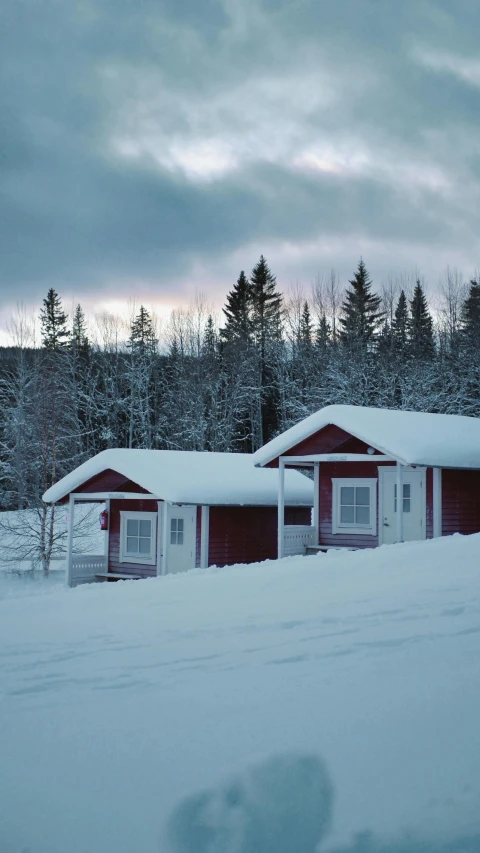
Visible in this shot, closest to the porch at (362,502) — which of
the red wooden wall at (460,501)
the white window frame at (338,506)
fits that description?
the white window frame at (338,506)

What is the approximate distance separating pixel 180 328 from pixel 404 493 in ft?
113

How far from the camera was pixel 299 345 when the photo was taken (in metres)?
48.4

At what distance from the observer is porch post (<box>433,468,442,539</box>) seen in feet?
61.1

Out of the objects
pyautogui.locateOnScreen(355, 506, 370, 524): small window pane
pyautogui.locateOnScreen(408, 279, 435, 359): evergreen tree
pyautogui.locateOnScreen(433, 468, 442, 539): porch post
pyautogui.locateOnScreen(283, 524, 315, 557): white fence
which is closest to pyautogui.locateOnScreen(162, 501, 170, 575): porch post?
pyautogui.locateOnScreen(283, 524, 315, 557): white fence

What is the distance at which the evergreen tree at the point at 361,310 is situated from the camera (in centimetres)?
4912

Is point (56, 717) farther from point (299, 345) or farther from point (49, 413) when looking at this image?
point (299, 345)

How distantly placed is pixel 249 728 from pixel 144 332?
155 feet

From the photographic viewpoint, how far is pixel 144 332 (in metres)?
52.0

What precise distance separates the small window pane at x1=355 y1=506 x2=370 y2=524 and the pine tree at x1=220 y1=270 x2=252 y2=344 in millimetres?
29690

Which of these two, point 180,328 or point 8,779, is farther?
point 180,328

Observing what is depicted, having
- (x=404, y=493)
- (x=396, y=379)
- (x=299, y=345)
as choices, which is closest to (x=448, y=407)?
(x=396, y=379)

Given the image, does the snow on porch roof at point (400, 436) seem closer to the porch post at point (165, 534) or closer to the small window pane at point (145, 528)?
the porch post at point (165, 534)

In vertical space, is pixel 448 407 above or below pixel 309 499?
above

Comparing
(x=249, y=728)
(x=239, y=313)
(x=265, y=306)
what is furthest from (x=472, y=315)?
(x=249, y=728)
